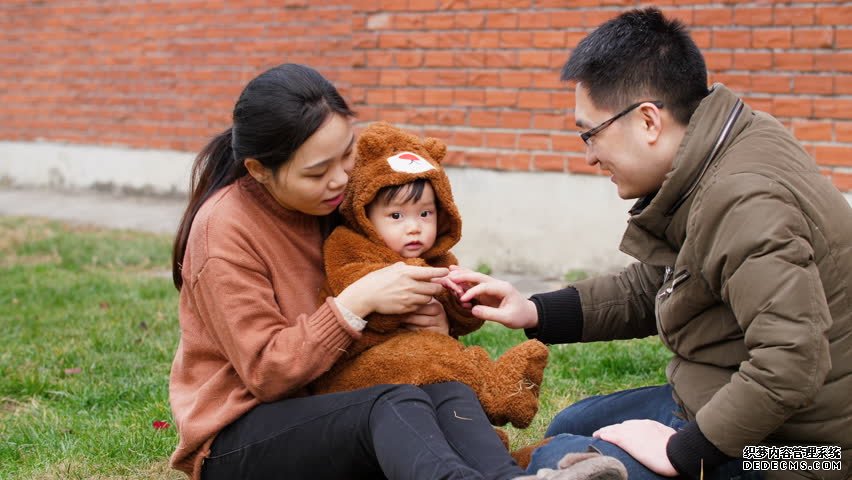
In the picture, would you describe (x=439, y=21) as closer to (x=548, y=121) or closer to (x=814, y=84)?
(x=548, y=121)

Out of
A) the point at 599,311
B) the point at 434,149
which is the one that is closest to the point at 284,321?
the point at 434,149

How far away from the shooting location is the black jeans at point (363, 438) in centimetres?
244

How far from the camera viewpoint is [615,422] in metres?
3.04

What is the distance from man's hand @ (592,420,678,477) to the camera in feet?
8.06

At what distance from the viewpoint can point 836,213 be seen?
91.7 inches

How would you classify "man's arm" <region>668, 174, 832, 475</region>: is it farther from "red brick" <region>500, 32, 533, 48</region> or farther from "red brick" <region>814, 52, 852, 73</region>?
"red brick" <region>500, 32, 533, 48</region>

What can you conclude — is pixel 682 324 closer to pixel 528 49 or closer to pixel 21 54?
pixel 528 49

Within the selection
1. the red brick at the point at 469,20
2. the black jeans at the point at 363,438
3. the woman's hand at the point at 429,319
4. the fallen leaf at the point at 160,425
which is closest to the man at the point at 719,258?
the woman's hand at the point at 429,319

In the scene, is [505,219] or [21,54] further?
[21,54]

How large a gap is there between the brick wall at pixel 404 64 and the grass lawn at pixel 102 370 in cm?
170

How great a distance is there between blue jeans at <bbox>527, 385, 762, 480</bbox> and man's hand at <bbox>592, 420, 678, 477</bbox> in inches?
0.7

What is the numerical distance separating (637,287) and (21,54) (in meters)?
9.04


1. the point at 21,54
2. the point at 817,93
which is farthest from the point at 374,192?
the point at 21,54

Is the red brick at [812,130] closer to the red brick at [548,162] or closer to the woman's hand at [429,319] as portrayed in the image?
the red brick at [548,162]
